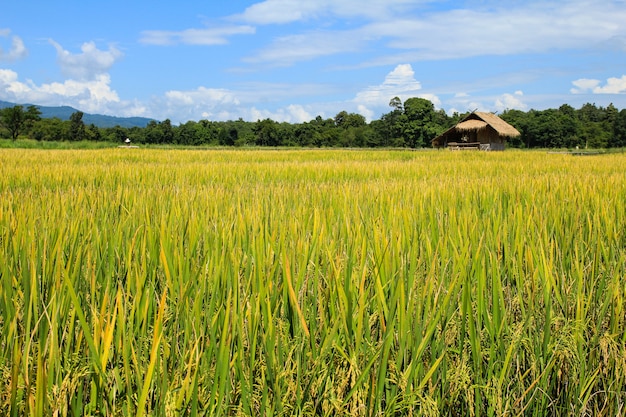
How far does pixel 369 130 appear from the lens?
63.3m

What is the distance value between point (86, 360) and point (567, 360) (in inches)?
46.8

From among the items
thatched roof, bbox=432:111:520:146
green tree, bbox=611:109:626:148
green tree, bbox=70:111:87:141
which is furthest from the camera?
green tree, bbox=70:111:87:141

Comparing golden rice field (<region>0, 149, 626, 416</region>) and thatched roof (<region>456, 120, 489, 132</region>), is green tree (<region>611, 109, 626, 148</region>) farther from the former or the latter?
golden rice field (<region>0, 149, 626, 416</region>)

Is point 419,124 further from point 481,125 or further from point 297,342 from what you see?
point 297,342

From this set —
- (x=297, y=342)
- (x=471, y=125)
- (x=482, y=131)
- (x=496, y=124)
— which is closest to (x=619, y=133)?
(x=496, y=124)

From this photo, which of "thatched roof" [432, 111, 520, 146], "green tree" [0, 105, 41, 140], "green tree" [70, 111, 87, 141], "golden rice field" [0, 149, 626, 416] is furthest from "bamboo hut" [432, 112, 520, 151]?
"green tree" [70, 111, 87, 141]

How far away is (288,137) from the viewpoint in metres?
63.4

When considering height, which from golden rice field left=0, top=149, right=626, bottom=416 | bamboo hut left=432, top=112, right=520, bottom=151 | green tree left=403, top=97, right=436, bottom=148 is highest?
green tree left=403, top=97, right=436, bottom=148

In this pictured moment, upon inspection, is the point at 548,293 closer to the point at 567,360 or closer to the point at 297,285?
the point at 567,360

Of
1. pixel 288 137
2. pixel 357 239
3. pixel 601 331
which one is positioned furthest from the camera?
pixel 288 137

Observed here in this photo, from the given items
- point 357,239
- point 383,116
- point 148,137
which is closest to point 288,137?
point 383,116

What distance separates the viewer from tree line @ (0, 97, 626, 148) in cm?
5228

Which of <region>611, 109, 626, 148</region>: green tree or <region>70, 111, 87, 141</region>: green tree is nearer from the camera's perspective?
<region>611, 109, 626, 148</region>: green tree

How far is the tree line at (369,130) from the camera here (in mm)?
52281
